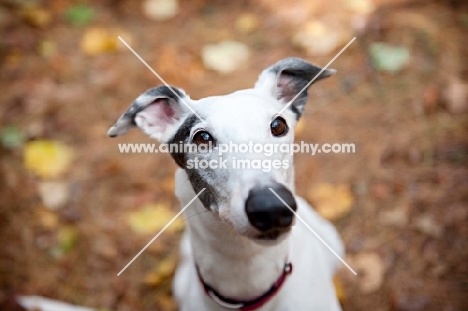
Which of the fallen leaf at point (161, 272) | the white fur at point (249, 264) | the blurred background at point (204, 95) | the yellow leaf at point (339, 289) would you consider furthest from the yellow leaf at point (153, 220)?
the yellow leaf at point (339, 289)

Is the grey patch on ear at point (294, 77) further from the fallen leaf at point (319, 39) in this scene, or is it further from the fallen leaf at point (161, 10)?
the fallen leaf at point (161, 10)

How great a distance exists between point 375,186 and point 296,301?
1.49m

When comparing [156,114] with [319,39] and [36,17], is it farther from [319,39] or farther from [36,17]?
[36,17]

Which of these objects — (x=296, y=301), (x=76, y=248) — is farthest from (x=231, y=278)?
(x=76, y=248)

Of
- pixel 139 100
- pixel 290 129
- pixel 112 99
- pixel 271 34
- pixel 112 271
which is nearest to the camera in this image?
pixel 290 129

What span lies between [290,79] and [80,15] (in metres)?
3.29

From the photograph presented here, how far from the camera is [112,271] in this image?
10.7 feet

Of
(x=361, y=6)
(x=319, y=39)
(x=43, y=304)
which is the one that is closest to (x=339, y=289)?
(x=43, y=304)

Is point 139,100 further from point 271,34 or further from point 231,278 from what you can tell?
point 271,34

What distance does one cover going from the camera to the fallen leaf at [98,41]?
4.41 metres

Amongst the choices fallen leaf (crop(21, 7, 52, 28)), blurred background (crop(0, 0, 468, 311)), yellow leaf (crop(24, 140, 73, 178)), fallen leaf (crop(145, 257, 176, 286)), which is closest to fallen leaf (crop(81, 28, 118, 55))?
blurred background (crop(0, 0, 468, 311))

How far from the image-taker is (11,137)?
155 inches

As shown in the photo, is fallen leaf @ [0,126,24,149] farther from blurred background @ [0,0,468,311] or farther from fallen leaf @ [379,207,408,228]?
fallen leaf @ [379,207,408,228]

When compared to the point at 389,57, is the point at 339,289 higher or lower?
lower
